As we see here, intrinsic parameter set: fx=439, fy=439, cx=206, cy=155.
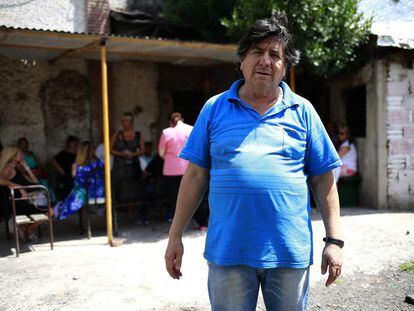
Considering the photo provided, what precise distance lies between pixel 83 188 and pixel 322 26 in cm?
471

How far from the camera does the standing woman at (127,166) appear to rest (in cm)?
672

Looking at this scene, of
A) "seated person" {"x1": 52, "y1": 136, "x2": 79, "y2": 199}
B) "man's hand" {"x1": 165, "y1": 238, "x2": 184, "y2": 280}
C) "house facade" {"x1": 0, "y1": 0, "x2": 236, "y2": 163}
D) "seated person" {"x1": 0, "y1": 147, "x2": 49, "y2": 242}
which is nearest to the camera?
"man's hand" {"x1": 165, "y1": 238, "x2": 184, "y2": 280}

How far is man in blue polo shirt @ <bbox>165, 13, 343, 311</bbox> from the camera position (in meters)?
2.03

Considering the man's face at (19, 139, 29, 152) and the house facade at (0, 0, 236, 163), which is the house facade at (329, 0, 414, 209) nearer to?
the house facade at (0, 0, 236, 163)

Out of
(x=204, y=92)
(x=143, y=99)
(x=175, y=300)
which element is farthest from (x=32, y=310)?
(x=204, y=92)

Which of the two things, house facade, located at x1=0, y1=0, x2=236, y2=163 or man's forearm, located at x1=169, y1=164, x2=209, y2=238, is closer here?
man's forearm, located at x1=169, y1=164, x2=209, y2=238

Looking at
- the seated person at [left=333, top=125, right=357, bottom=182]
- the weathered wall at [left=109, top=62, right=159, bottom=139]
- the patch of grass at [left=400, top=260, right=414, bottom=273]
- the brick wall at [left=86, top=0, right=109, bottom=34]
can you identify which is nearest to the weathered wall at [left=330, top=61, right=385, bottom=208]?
the seated person at [left=333, top=125, right=357, bottom=182]

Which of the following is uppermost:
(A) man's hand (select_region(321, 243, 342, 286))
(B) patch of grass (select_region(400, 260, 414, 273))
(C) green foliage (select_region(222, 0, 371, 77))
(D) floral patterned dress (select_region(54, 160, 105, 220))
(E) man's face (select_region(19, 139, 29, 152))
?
(C) green foliage (select_region(222, 0, 371, 77))

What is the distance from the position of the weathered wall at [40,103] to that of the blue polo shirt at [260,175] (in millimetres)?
7174

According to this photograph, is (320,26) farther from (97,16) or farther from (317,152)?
(317,152)

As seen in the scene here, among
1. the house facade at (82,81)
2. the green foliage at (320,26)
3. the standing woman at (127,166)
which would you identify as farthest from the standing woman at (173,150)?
the green foliage at (320,26)

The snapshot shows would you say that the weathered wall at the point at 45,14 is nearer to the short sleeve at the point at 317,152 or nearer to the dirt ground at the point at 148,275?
the dirt ground at the point at 148,275

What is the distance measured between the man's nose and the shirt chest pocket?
33cm

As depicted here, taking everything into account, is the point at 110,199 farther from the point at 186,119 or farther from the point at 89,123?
the point at 186,119
